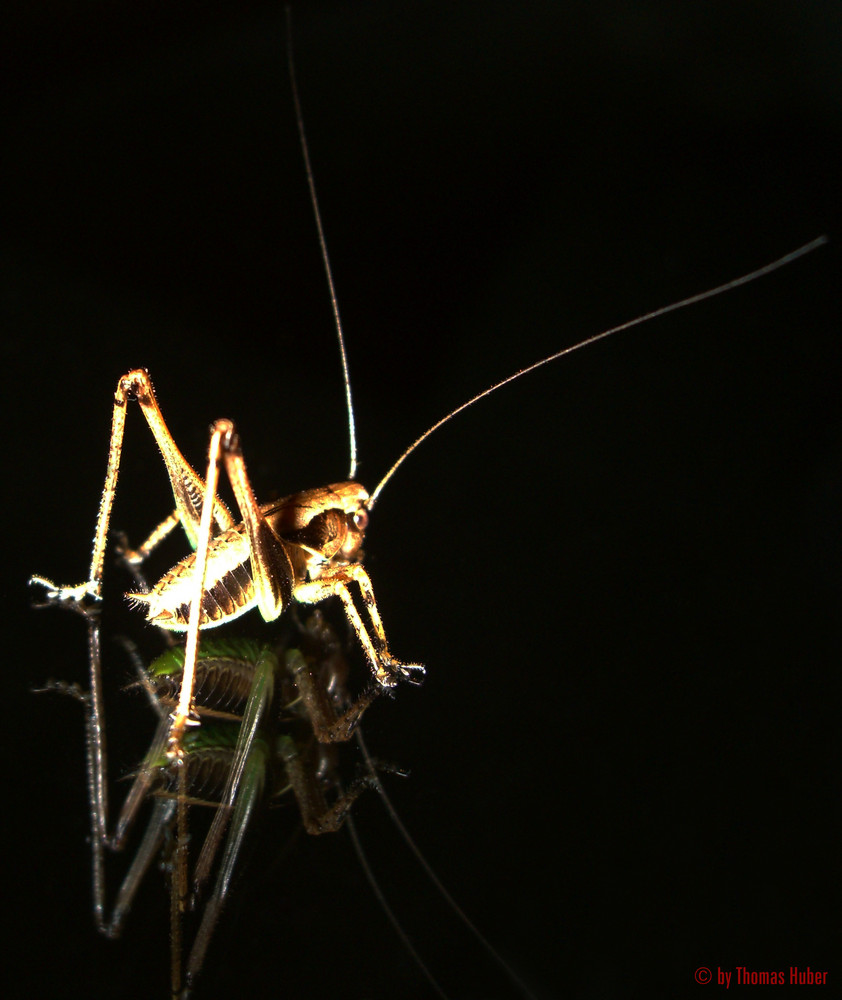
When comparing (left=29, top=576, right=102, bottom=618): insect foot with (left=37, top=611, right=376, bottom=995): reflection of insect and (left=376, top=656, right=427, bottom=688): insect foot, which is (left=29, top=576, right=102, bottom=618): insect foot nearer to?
(left=37, top=611, right=376, bottom=995): reflection of insect

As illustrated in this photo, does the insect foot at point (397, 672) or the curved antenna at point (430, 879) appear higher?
the insect foot at point (397, 672)

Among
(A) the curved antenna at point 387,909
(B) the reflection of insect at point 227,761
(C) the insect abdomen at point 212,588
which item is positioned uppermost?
(C) the insect abdomen at point 212,588

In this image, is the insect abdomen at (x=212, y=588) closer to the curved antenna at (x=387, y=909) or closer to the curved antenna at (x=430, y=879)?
the curved antenna at (x=430, y=879)

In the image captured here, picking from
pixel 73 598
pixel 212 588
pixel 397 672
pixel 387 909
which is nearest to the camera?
pixel 387 909

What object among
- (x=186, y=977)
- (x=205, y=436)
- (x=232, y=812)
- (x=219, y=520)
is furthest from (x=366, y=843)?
(x=205, y=436)

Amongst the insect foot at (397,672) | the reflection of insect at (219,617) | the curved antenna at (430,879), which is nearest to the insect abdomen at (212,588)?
the reflection of insect at (219,617)

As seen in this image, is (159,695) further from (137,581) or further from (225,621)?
(137,581)

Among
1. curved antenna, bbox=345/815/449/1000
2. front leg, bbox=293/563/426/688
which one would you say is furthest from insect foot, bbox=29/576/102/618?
curved antenna, bbox=345/815/449/1000

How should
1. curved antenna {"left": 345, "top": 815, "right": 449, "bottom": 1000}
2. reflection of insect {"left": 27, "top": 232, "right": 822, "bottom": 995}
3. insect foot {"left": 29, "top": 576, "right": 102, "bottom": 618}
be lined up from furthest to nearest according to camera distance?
insect foot {"left": 29, "top": 576, "right": 102, "bottom": 618}, reflection of insect {"left": 27, "top": 232, "right": 822, "bottom": 995}, curved antenna {"left": 345, "top": 815, "right": 449, "bottom": 1000}

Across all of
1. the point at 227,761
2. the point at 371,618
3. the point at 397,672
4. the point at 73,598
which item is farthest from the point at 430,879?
the point at 73,598

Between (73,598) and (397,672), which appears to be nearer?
(397,672)

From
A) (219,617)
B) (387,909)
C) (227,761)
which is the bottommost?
(387,909)

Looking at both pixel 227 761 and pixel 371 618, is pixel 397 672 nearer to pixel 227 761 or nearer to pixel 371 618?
pixel 371 618
